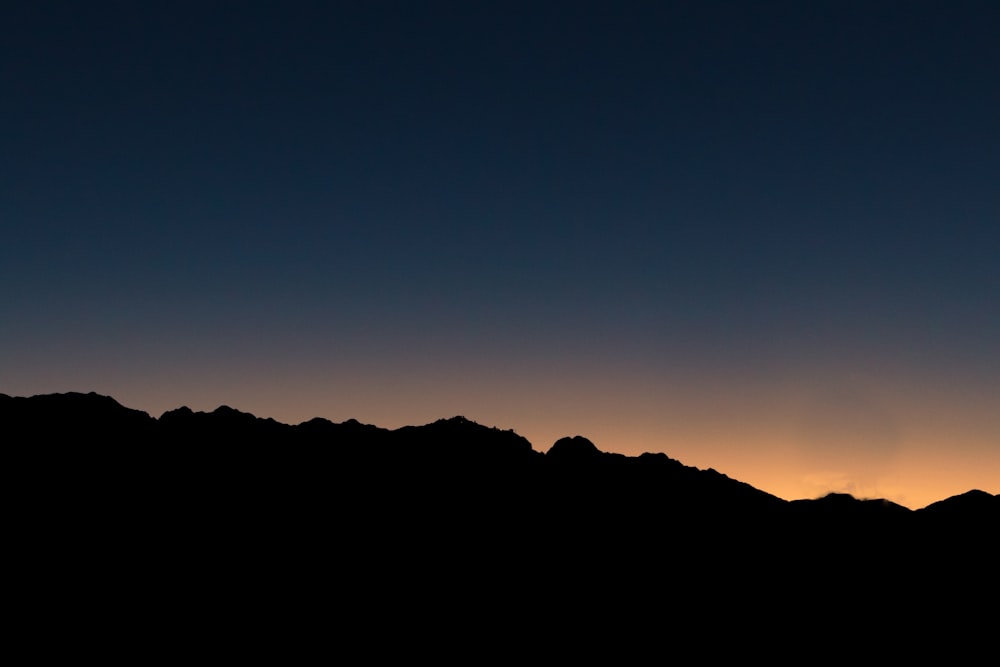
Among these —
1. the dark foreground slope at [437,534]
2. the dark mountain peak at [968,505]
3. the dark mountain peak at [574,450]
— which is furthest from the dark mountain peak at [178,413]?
the dark mountain peak at [968,505]

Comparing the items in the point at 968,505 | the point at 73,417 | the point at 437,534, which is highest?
the point at 968,505

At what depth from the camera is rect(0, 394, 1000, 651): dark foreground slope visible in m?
50.4

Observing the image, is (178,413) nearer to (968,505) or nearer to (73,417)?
(73,417)

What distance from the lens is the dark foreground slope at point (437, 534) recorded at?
50.4 meters

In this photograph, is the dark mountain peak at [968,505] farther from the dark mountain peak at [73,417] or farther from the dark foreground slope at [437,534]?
the dark mountain peak at [73,417]

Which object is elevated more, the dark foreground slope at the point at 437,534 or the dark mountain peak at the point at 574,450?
the dark mountain peak at the point at 574,450

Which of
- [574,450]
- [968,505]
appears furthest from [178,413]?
[968,505]

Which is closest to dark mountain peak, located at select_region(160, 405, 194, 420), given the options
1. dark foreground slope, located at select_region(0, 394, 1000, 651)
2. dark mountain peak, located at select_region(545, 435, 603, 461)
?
dark foreground slope, located at select_region(0, 394, 1000, 651)

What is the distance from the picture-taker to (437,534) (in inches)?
2376

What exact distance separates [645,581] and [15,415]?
48.3 meters

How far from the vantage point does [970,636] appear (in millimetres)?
56344

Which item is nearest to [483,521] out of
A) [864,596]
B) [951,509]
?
[864,596]

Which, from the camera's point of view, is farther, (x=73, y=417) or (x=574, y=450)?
(x=574, y=450)

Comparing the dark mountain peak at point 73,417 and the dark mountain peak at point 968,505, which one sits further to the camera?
the dark mountain peak at point 968,505
